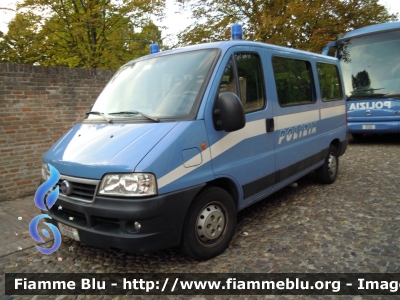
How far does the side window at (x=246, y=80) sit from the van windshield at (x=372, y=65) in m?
7.03

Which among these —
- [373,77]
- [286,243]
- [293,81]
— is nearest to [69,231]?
[286,243]

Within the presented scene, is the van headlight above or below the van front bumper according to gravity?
above

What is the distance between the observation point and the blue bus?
9266mm

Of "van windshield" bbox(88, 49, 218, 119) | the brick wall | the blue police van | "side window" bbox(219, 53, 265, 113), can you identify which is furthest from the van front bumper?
the brick wall

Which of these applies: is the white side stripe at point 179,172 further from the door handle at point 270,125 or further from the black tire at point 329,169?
the black tire at point 329,169

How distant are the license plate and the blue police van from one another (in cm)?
2

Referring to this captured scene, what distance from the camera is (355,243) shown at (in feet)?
12.0

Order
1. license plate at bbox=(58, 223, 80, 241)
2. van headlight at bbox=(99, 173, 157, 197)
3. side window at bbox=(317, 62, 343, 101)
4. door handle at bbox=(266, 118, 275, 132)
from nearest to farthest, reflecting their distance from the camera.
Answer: van headlight at bbox=(99, 173, 157, 197), license plate at bbox=(58, 223, 80, 241), door handle at bbox=(266, 118, 275, 132), side window at bbox=(317, 62, 343, 101)

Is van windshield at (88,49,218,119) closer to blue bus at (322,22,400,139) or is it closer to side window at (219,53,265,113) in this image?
side window at (219,53,265,113)

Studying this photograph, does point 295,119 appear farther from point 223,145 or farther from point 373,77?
point 373,77

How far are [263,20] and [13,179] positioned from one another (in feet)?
31.2

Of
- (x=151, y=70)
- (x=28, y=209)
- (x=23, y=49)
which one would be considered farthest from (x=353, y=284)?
(x=23, y=49)

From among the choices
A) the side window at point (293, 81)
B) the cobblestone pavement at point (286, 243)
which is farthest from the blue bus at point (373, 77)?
the side window at point (293, 81)

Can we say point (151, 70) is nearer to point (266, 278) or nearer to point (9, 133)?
point (266, 278)
